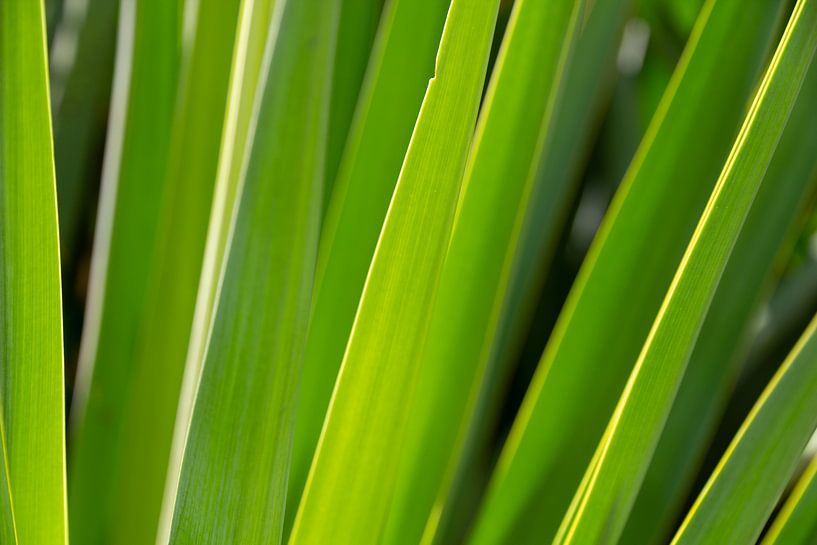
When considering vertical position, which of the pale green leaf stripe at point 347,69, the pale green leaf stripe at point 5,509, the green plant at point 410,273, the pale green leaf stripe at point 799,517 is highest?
the pale green leaf stripe at point 347,69

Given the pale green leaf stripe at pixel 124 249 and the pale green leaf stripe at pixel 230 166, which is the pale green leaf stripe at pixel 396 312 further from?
the pale green leaf stripe at pixel 124 249

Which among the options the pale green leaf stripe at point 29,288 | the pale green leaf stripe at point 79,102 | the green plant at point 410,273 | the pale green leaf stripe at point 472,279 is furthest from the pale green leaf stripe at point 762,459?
the pale green leaf stripe at point 79,102

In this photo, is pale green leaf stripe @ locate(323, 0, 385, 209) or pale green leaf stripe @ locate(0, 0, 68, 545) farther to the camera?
pale green leaf stripe @ locate(323, 0, 385, 209)

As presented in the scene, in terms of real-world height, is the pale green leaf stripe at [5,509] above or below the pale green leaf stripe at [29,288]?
below

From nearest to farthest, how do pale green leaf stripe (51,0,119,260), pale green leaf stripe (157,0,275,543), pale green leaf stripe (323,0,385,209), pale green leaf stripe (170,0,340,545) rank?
pale green leaf stripe (170,0,340,545) < pale green leaf stripe (157,0,275,543) < pale green leaf stripe (323,0,385,209) < pale green leaf stripe (51,0,119,260)

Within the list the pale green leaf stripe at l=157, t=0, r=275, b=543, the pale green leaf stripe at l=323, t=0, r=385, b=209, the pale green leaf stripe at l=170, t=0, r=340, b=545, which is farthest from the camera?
the pale green leaf stripe at l=323, t=0, r=385, b=209

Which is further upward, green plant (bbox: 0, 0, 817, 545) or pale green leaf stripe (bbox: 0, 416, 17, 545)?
green plant (bbox: 0, 0, 817, 545)

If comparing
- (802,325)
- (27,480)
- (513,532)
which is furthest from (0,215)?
(802,325)

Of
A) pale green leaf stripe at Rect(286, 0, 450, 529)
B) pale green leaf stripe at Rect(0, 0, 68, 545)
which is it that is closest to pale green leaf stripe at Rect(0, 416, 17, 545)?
pale green leaf stripe at Rect(0, 0, 68, 545)

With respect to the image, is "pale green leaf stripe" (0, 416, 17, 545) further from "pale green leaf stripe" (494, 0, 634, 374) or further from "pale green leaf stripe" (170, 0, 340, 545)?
"pale green leaf stripe" (494, 0, 634, 374)

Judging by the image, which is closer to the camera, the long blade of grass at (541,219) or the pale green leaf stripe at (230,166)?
the pale green leaf stripe at (230,166)
